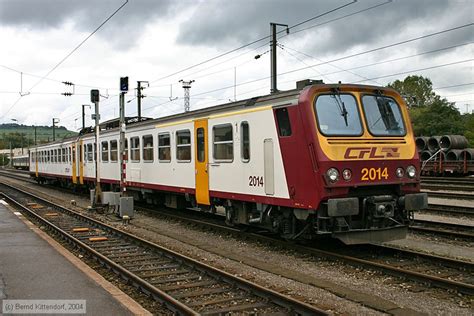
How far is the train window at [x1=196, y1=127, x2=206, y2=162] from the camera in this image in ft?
40.4

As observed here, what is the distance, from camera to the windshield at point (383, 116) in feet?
Answer: 30.3

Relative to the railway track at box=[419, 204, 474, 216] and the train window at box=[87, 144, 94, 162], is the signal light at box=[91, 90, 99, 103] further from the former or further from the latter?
the railway track at box=[419, 204, 474, 216]

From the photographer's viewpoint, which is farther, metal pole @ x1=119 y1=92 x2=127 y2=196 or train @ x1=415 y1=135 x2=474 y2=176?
train @ x1=415 y1=135 x2=474 y2=176

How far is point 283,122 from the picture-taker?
30.7ft

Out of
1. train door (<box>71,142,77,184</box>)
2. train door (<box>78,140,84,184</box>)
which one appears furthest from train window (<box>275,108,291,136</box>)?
train door (<box>71,142,77,184</box>)

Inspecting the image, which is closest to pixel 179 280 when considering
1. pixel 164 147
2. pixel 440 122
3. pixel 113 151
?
pixel 164 147

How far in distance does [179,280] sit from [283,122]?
3.49 meters

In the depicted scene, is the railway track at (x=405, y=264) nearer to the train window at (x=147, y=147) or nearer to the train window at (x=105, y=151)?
the train window at (x=147, y=147)

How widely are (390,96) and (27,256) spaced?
7331 millimetres

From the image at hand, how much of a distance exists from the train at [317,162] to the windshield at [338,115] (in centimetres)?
2

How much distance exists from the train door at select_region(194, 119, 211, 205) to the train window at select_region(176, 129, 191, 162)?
501 millimetres

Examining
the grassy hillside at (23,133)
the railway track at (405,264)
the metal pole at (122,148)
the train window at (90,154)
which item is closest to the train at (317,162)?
the railway track at (405,264)

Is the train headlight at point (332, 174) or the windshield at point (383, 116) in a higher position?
the windshield at point (383, 116)

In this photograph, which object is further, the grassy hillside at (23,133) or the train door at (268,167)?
the grassy hillside at (23,133)
